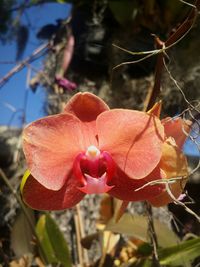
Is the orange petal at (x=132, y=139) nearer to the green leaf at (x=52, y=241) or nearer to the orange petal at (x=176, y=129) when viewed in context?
the orange petal at (x=176, y=129)

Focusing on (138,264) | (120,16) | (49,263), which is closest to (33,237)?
(49,263)

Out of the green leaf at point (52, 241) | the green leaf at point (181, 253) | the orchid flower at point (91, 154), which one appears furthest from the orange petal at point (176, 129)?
the green leaf at point (52, 241)

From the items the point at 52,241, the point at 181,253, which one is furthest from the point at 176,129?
the point at 52,241

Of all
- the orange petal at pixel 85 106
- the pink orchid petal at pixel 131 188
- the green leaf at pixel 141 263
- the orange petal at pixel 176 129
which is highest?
the orange petal at pixel 85 106

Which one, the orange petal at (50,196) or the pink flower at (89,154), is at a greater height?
the pink flower at (89,154)

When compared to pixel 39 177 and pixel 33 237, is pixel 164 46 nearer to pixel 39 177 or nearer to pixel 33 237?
pixel 39 177

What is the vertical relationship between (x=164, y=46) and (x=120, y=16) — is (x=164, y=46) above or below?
above
